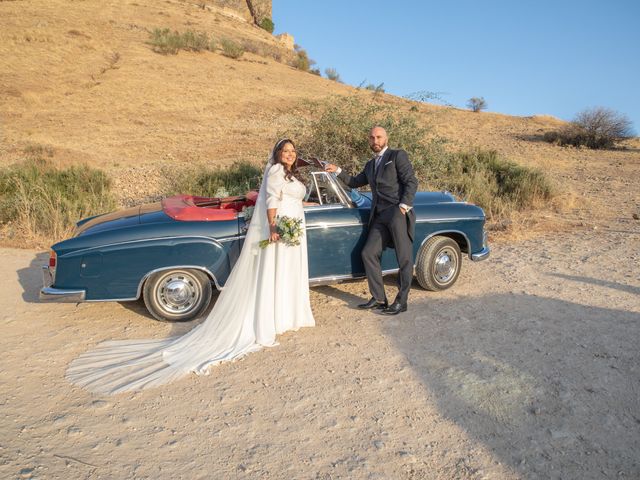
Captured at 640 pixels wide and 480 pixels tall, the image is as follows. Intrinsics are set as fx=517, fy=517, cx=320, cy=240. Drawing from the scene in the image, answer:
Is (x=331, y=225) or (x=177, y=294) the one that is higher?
(x=331, y=225)

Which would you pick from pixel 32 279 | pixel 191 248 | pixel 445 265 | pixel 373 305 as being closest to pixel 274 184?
pixel 191 248

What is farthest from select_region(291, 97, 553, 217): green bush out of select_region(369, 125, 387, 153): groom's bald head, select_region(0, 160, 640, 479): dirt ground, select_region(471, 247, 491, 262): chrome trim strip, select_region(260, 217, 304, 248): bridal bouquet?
select_region(260, 217, 304, 248): bridal bouquet

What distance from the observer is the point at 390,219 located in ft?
16.8

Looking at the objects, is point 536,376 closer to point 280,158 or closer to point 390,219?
point 390,219

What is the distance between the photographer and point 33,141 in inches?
712

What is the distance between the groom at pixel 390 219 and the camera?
5141 mm

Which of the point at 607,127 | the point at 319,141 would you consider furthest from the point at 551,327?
the point at 607,127

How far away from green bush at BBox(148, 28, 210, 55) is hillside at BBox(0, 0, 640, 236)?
70cm

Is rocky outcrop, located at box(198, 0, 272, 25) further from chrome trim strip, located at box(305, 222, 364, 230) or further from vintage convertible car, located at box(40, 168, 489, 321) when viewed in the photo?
chrome trim strip, located at box(305, 222, 364, 230)

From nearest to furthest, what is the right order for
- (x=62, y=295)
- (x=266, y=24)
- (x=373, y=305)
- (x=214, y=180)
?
(x=62, y=295), (x=373, y=305), (x=214, y=180), (x=266, y=24)

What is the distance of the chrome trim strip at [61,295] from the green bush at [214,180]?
582cm

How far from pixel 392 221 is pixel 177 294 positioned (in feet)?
7.22

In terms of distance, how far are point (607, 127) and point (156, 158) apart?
18425 mm

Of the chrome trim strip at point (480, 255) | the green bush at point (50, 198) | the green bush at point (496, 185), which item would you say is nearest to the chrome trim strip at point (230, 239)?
the chrome trim strip at point (480, 255)
